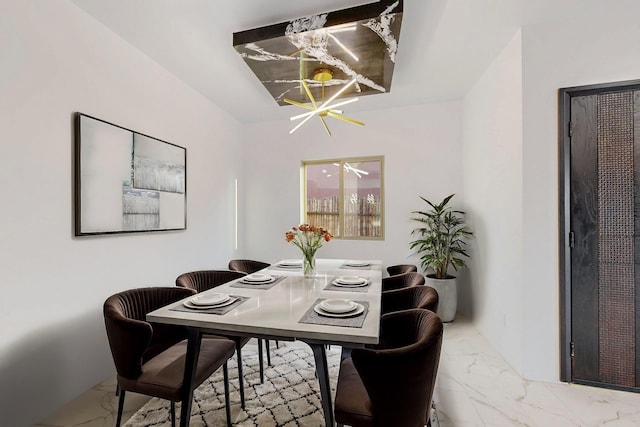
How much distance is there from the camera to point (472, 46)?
104 inches

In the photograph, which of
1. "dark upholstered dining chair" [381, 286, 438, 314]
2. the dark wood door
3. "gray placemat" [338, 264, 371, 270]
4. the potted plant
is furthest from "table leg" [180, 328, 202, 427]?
the potted plant

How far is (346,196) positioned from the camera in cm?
455

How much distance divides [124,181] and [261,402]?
2.07 metres

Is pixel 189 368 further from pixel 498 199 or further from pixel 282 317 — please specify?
pixel 498 199

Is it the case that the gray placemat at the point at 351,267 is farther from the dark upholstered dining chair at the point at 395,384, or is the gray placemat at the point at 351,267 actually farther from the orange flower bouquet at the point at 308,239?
the dark upholstered dining chair at the point at 395,384

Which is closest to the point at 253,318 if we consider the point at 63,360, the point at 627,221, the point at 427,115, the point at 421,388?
the point at 421,388

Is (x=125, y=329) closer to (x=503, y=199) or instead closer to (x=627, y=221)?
(x=503, y=199)

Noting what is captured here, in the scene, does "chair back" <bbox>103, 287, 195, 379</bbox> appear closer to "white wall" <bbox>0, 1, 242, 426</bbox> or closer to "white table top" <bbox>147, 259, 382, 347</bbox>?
"white table top" <bbox>147, 259, 382, 347</bbox>

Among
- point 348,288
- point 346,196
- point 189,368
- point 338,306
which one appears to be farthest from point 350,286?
point 346,196

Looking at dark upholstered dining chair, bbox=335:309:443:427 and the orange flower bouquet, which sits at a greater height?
the orange flower bouquet

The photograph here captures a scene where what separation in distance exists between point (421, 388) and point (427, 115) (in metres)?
3.68

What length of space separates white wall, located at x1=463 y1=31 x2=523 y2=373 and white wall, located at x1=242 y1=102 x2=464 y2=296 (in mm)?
417

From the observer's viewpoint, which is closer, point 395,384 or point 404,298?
point 395,384

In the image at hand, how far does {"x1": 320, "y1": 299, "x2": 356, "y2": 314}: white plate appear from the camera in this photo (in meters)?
1.55
